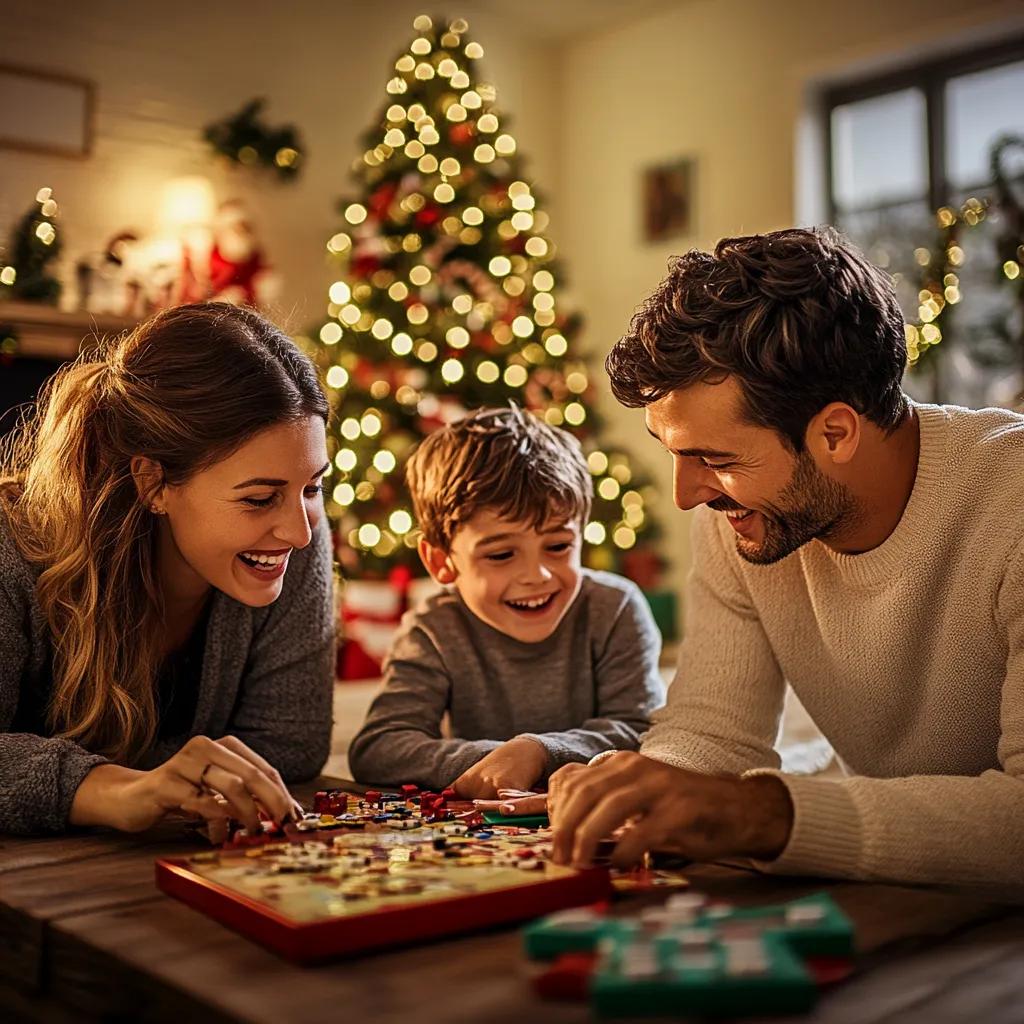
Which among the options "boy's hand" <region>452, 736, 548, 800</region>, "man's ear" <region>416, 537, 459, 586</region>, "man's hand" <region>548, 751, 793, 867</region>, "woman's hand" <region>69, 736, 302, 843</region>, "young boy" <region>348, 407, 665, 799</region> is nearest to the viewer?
"man's hand" <region>548, 751, 793, 867</region>

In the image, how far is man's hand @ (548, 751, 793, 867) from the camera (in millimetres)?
1065

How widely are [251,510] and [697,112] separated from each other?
480cm

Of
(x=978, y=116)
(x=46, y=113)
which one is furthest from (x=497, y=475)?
(x=978, y=116)

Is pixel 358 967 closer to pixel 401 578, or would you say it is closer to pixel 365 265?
pixel 401 578

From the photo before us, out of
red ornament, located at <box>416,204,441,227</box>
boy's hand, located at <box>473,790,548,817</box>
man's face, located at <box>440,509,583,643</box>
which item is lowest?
boy's hand, located at <box>473,790,548,817</box>

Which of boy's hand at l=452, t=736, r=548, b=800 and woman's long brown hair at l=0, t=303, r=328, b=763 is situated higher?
woman's long brown hair at l=0, t=303, r=328, b=763

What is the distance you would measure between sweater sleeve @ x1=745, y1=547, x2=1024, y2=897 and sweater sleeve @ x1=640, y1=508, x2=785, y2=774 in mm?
365

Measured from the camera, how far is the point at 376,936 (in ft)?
2.97

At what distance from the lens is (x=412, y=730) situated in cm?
173

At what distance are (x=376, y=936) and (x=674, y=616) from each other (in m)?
4.78

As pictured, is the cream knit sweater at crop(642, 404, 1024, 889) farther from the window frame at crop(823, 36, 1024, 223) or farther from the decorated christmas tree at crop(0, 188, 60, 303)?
the window frame at crop(823, 36, 1024, 223)

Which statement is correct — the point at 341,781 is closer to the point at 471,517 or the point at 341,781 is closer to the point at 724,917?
the point at 471,517

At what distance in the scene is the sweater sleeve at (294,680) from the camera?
5.51ft

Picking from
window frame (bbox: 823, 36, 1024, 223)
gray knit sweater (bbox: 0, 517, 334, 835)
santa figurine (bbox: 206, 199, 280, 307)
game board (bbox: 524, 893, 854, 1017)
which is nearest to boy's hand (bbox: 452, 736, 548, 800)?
gray knit sweater (bbox: 0, 517, 334, 835)
